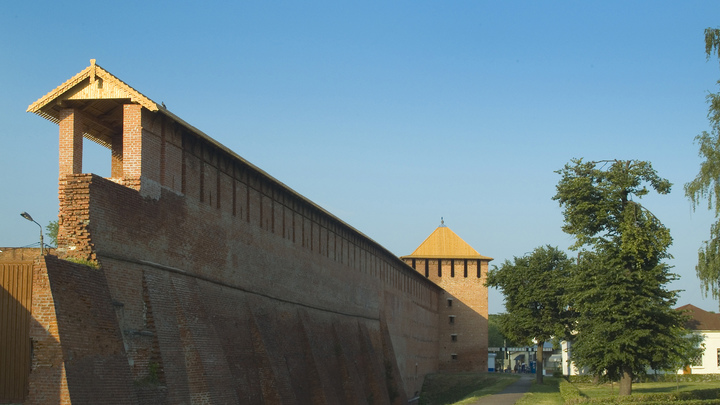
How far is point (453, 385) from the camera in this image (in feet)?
164

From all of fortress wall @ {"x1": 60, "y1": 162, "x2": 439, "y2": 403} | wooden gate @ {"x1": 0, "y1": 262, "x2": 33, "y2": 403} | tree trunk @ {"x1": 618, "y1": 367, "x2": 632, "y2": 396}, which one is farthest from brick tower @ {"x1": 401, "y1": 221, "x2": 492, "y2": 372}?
wooden gate @ {"x1": 0, "y1": 262, "x2": 33, "y2": 403}

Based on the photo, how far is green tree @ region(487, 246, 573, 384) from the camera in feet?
142

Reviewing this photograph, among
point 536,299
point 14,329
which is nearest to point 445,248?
point 536,299

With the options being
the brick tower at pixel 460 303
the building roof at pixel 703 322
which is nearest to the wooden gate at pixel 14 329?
the brick tower at pixel 460 303

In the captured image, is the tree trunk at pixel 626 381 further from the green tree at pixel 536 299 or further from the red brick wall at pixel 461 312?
the red brick wall at pixel 461 312

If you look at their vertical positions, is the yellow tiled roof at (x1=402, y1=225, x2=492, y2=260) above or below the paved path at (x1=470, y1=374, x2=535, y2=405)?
above

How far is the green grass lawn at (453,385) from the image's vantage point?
47.7 metres

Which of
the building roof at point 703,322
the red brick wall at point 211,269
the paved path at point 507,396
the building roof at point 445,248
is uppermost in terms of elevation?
the building roof at point 445,248

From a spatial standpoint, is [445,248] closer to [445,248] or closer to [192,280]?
[445,248]

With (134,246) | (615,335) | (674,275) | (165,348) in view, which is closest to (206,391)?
(165,348)

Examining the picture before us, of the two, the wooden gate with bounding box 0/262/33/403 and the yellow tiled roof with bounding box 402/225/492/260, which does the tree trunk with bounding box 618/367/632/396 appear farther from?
the yellow tiled roof with bounding box 402/225/492/260

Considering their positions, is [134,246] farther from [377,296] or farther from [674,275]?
[377,296]

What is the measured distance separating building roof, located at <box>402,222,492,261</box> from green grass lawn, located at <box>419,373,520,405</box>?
10.1 metres

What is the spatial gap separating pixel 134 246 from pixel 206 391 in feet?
11.5
